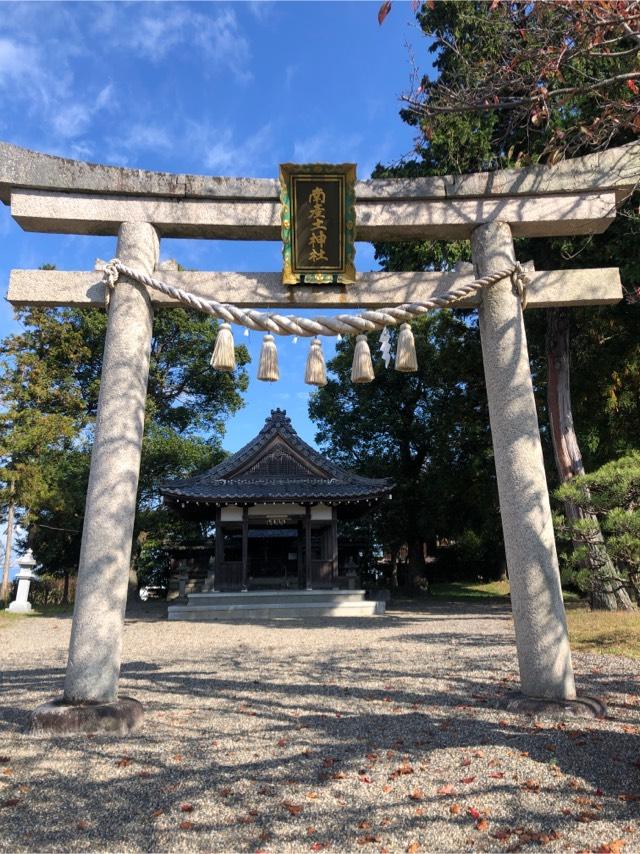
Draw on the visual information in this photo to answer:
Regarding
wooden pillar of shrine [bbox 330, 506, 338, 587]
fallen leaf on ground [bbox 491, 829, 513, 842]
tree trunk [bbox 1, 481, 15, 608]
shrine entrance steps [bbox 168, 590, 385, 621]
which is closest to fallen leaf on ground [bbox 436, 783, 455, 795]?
fallen leaf on ground [bbox 491, 829, 513, 842]

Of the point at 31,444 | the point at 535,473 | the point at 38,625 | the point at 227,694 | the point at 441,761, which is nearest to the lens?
the point at 441,761

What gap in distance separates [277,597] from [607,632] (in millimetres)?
9237

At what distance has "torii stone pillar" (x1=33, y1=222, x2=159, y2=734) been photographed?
4074mm

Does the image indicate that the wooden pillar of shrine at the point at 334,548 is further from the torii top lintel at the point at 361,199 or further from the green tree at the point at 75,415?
the torii top lintel at the point at 361,199

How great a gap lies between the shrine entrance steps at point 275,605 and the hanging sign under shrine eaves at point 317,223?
36.9ft

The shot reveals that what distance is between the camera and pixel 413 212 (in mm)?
5020

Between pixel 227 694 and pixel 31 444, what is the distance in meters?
14.7

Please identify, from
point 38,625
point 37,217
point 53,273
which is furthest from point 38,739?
point 38,625

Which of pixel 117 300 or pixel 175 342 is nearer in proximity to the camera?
pixel 117 300

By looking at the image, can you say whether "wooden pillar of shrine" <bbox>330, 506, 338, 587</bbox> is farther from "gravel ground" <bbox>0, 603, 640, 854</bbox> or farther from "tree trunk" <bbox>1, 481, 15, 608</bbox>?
"gravel ground" <bbox>0, 603, 640, 854</bbox>

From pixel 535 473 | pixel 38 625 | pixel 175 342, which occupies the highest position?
pixel 175 342

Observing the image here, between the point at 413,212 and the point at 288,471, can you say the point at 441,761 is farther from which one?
the point at 288,471

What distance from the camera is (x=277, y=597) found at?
15.6 m

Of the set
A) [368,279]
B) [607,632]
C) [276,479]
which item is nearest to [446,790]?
[368,279]
